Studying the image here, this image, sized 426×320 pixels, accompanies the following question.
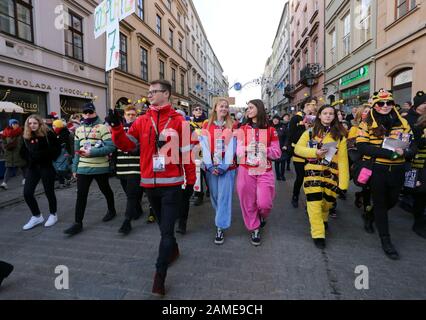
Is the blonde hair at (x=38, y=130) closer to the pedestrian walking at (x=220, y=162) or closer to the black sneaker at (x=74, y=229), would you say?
the black sneaker at (x=74, y=229)

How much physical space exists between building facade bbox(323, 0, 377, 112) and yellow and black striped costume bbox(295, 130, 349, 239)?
8.86m

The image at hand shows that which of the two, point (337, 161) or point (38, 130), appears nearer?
point (337, 161)

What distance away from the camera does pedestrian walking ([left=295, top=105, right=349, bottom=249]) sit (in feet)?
12.0

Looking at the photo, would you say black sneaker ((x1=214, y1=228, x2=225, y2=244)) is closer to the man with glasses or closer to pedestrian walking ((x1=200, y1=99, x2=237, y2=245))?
pedestrian walking ((x1=200, y1=99, x2=237, y2=245))

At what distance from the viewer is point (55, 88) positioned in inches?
463

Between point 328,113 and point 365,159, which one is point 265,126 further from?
point 365,159

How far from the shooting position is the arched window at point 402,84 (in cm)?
980

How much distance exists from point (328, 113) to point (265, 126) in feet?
2.75

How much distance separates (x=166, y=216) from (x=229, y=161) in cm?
129

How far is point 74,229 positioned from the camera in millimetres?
4141

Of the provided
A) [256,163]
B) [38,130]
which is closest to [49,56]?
[38,130]

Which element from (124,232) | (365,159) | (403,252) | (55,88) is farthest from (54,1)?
(403,252)

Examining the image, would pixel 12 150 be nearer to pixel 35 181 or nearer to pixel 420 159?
pixel 35 181
